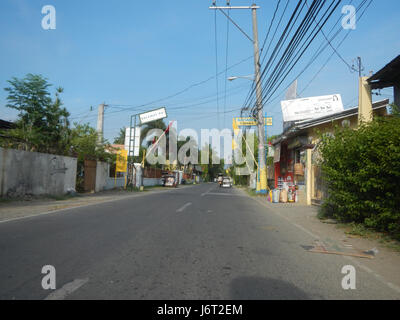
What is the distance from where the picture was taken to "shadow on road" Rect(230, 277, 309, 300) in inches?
137

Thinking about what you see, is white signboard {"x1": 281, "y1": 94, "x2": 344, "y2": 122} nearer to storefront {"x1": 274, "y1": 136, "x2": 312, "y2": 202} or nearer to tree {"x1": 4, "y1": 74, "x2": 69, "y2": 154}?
storefront {"x1": 274, "y1": 136, "x2": 312, "y2": 202}

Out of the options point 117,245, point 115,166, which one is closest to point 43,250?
point 117,245

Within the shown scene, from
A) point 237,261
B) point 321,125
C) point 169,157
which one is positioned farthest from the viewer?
point 169,157

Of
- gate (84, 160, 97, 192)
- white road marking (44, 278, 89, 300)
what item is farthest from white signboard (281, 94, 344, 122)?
white road marking (44, 278, 89, 300)

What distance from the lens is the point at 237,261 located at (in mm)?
4895

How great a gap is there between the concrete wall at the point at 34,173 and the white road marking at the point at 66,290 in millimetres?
11038

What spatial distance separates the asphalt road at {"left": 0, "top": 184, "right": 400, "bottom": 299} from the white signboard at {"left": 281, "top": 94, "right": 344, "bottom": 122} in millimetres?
15265

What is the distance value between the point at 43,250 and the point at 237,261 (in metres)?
3.25

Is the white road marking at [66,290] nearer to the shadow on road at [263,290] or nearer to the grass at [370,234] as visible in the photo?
the shadow on road at [263,290]

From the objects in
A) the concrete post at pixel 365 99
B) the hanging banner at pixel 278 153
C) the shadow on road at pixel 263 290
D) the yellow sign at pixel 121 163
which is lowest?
the shadow on road at pixel 263 290

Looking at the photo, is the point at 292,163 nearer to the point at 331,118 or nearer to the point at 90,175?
the point at 331,118

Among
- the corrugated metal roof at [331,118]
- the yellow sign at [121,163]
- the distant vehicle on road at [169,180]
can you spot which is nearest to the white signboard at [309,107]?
the corrugated metal roof at [331,118]

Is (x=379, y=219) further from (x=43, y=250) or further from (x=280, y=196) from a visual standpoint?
(x=280, y=196)

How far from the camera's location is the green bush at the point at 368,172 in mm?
6211
